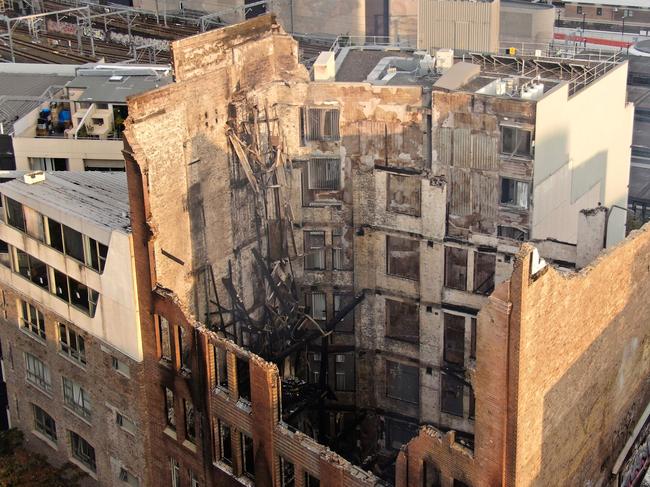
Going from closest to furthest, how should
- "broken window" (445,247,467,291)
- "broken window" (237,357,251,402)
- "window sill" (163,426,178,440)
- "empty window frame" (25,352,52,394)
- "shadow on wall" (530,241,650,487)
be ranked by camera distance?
"shadow on wall" (530,241,650,487)
"window sill" (163,426,178,440)
"broken window" (237,357,251,402)
"broken window" (445,247,467,291)
"empty window frame" (25,352,52,394)

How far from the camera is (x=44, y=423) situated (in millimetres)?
62812

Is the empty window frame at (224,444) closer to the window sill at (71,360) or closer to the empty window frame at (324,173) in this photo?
the window sill at (71,360)

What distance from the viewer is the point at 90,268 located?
177 feet

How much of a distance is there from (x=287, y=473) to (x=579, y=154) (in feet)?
72.8

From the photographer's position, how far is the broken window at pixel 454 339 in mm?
59438

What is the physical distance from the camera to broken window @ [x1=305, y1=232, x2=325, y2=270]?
61.6 metres

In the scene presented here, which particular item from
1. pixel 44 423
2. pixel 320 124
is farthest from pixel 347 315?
pixel 44 423

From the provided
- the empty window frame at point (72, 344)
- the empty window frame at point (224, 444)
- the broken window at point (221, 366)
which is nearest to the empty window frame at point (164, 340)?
the broken window at point (221, 366)

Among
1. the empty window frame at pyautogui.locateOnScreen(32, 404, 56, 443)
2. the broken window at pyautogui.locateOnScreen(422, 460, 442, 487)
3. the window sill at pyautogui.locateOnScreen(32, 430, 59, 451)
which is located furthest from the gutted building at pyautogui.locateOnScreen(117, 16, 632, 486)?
the empty window frame at pyautogui.locateOnScreen(32, 404, 56, 443)

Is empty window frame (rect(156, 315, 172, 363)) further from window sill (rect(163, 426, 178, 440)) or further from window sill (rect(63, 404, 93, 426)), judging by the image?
window sill (rect(63, 404, 93, 426))

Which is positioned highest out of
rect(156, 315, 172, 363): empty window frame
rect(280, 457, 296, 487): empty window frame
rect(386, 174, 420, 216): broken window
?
rect(386, 174, 420, 216): broken window

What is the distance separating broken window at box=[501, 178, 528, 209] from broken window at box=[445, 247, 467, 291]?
3208 mm

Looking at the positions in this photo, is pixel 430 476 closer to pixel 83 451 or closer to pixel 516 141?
pixel 516 141

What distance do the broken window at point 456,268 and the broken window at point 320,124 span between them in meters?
7.92
